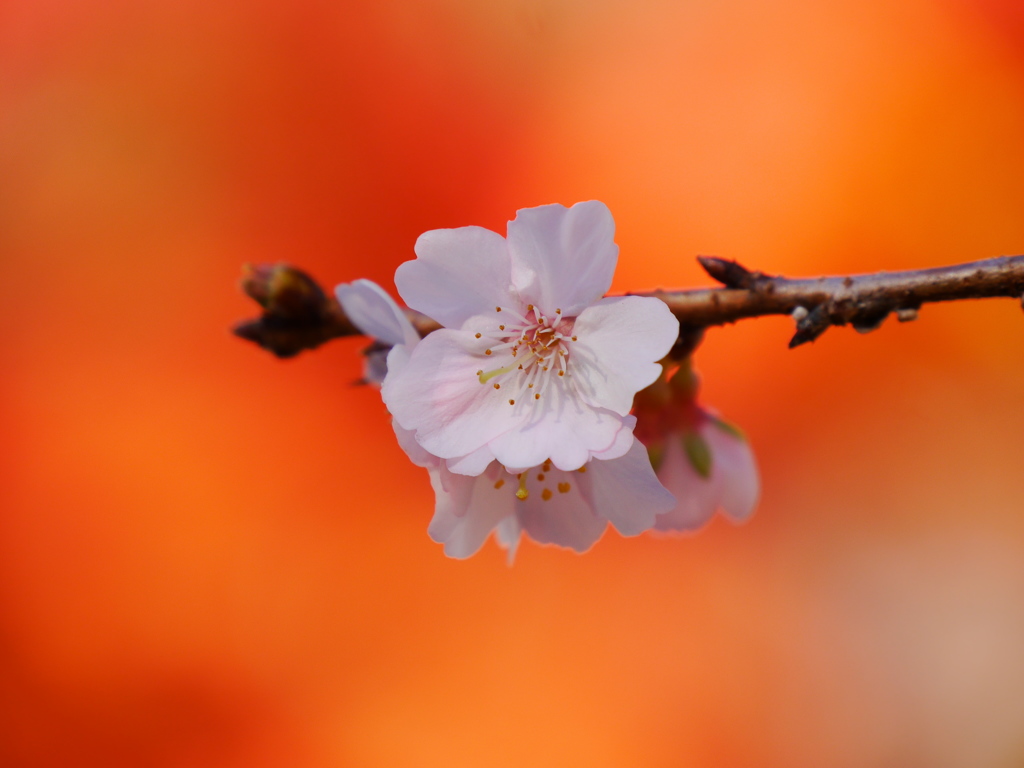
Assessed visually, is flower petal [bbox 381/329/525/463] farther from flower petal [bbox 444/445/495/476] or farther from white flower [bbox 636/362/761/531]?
white flower [bbox 636/362/761/531]

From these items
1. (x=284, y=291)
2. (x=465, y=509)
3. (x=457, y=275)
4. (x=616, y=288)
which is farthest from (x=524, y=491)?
(x=616, y=288)

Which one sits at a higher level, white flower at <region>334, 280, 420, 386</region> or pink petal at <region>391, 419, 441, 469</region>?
white flower at <region>334, 280, 420, 386</region>

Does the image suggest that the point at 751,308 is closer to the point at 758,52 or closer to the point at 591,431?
the point at 591,431

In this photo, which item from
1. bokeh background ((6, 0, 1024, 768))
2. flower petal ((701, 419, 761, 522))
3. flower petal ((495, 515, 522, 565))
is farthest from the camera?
bokeh background ((6, 0, 1024, 768))

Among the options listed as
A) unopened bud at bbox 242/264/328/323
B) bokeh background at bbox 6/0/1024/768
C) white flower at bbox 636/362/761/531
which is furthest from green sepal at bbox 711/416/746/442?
bokeh background at bbox 6/0/1024/768

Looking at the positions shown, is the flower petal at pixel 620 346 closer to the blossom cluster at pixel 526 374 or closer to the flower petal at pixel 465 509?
the blossom cluster at pixel 526 374

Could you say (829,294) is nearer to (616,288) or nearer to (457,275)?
(457,275)

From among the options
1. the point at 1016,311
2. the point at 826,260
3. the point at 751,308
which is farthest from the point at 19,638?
the point at 1016,311

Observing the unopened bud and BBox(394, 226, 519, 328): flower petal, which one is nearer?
BBox(394, 226, 519, 328): flower petal

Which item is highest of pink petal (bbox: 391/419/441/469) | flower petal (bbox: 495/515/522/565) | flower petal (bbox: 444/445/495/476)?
pink petal (bbox: 391/419/441/469)
